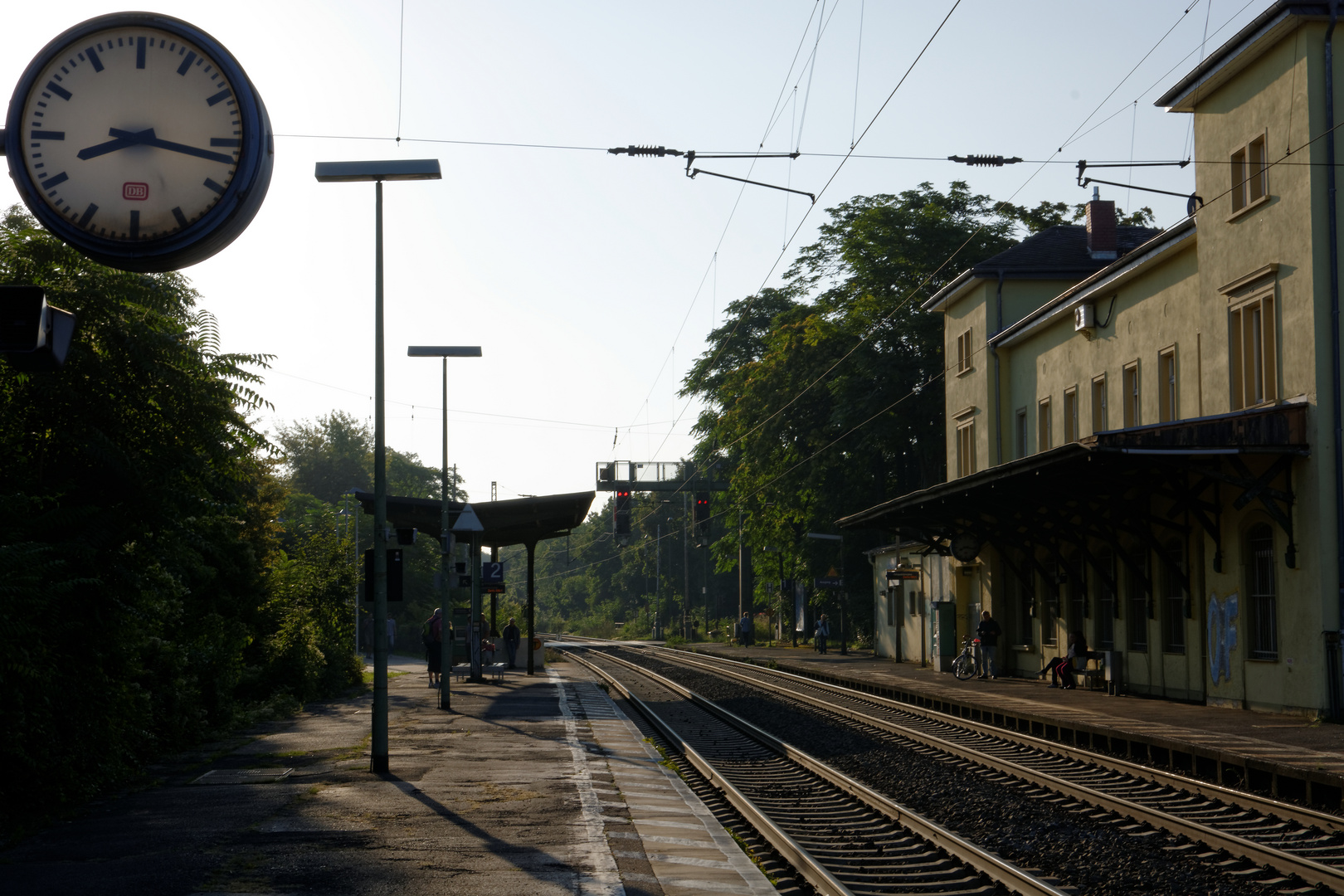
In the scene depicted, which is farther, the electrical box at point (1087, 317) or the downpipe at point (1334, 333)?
the electrical box at point (1087, 317)

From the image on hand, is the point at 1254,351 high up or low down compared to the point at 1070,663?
up

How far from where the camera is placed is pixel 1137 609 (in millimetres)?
27031

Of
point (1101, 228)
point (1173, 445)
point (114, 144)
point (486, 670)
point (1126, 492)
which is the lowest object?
point (486, 670)

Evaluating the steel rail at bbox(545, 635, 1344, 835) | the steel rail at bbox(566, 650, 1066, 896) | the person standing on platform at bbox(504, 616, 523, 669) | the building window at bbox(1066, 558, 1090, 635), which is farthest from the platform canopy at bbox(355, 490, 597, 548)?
the building window at bbox(1066, 558, 1090, 635)

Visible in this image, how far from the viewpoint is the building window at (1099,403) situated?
96.5ft

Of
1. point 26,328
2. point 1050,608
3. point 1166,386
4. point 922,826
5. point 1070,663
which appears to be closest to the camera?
point 26,328

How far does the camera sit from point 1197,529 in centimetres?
2383

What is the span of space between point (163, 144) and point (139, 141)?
0.23ft

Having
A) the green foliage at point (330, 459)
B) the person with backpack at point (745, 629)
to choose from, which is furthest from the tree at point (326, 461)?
the person with backpack at point (745, 629)

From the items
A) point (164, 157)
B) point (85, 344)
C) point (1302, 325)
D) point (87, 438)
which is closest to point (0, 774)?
point (87, 438)

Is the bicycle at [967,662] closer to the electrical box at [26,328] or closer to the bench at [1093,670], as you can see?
the bench at [1093,670]

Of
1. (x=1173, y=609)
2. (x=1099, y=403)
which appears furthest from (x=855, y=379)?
(x=1173, y=609)

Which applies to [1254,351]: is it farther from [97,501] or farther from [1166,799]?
[97,501]

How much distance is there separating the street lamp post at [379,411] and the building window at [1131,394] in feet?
59.2
